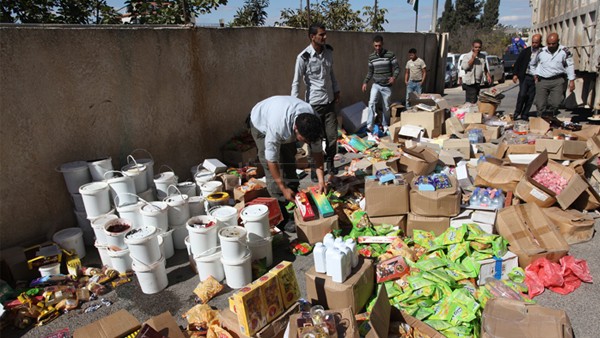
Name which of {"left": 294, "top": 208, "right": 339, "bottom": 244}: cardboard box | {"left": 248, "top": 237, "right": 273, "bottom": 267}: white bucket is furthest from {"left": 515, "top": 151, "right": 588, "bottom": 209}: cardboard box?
{"left": 248, "top": 237, "right": 273, "bottom": 267}: white bucket

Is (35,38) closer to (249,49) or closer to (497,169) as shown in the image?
(249,49)

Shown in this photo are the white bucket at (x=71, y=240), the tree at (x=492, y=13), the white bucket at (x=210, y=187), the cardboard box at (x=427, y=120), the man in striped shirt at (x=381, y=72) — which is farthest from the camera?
the tree at (x=492, y=13)

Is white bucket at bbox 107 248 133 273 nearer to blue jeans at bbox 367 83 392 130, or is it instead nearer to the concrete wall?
the concrete wall

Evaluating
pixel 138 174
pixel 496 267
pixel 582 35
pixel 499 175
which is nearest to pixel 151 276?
pixel 138 174

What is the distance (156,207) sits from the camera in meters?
3.63

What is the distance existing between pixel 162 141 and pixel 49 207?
1524mm

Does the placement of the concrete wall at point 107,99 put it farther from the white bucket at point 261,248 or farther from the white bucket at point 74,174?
the white bucket at point 261,248

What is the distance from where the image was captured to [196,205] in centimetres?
407

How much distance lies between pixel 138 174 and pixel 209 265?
4.75ft

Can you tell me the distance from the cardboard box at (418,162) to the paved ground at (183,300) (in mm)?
1837

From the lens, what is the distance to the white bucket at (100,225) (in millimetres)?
3572

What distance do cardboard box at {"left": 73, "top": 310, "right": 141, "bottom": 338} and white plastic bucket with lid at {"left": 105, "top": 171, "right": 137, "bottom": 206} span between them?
1535 millimetres

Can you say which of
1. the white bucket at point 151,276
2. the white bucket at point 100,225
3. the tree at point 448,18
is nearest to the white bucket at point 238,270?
the white bucket at point 151,276

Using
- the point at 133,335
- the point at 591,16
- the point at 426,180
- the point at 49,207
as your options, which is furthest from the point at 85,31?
the point at 591,16
